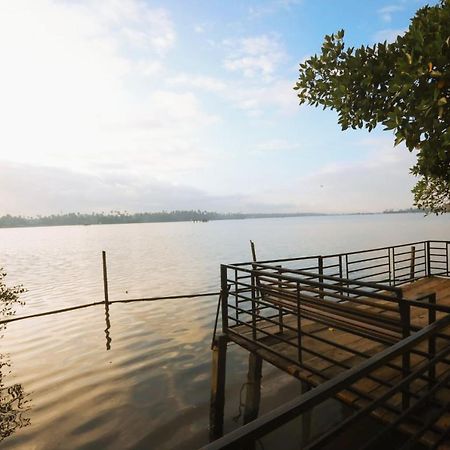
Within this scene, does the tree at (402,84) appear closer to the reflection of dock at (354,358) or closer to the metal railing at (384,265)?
the reflection of dock at (354,358)

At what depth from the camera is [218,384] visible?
24.4 feet

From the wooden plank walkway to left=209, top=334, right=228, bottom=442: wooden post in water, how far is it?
15.1 inches

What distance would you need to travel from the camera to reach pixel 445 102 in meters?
4.11

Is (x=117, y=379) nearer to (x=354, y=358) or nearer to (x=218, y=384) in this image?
(x=218, y=384)

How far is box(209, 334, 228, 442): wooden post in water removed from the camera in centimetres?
729

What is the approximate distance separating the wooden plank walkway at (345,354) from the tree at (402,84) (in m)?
2.45

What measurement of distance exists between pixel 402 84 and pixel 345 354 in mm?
4466

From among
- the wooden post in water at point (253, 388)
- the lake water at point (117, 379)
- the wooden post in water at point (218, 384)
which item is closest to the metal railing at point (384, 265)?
the wooden post in water at point (218, 384)

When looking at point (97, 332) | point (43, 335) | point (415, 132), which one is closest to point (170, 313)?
point (97, 332)

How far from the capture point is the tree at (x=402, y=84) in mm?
4312

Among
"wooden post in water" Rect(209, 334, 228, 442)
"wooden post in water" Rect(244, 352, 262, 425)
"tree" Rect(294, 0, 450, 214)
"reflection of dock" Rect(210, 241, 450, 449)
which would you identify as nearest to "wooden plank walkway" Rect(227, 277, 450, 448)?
"reflection of dock" Rect(210, 241, 450, 449)

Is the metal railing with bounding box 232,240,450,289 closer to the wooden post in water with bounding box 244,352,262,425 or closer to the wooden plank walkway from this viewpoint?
the wooden plank walkway

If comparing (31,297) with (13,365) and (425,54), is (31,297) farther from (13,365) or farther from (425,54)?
(425,54)

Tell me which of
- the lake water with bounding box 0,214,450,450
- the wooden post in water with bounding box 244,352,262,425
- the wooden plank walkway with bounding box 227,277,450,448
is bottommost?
the lake water with bounding box 0,214,450,450
